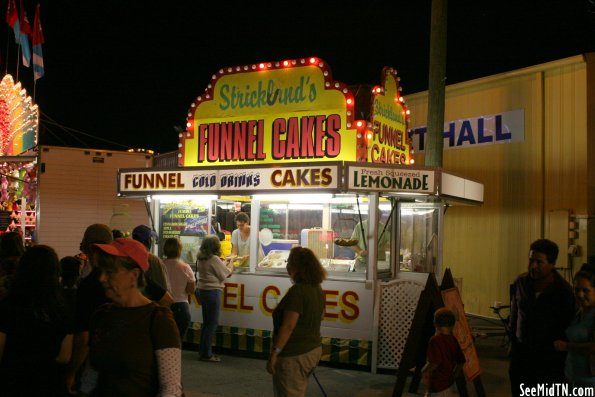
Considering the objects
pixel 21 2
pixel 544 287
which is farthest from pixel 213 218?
pixel 21 2

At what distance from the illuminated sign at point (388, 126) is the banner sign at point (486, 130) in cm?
357

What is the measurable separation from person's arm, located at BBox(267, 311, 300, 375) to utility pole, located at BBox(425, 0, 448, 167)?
6.99m

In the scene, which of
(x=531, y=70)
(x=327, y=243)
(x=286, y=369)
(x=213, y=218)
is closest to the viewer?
(x=286, y=369)

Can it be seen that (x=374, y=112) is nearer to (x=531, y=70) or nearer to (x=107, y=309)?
(x=531, y=70)

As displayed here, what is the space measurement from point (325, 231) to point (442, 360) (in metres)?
4.59

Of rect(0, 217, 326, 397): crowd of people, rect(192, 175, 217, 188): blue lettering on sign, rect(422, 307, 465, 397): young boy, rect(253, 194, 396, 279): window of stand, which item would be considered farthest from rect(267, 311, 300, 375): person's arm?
rect(192, 175, 217, 188): blue lettering on sign

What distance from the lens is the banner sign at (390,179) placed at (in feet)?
28.0

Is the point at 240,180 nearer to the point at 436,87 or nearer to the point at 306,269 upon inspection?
the point at 306,269

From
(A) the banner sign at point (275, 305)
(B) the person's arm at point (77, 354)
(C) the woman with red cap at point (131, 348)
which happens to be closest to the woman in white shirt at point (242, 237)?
(A) the banner sign at point (275, 305)

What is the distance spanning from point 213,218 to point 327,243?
218 cm

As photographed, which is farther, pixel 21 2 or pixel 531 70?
pixel 21 2

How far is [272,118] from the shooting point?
9.81 m

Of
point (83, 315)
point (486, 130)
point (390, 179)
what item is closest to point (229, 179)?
point (390, 179)

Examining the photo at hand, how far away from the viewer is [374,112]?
371 inches
